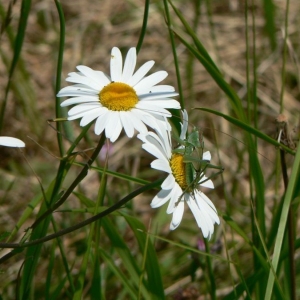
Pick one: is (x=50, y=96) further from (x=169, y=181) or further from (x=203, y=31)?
(x=169, y=181)

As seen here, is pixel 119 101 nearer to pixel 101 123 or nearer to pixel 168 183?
pixel 101 123

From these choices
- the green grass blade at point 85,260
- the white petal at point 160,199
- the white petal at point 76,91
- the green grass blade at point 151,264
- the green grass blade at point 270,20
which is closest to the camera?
the white petal at point 160,199

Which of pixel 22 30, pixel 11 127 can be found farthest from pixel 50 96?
pixel 22 30

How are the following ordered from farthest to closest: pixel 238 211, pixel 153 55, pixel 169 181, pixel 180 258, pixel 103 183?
1. pixel 153 55
2. pixel 238 211
3. pixel 180 258
4. pixel 103 183
5. pixel 169 181

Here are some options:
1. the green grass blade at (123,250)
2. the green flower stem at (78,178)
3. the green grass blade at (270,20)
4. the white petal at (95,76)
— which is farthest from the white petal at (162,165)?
the green grass blade at (270,20)

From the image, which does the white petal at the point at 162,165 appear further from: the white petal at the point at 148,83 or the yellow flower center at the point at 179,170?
the white petal at the point at 148,83

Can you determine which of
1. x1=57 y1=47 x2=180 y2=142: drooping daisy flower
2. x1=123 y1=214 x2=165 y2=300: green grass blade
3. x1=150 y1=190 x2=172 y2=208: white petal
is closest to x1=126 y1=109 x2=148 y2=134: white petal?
x1=57 y1=47 x2=180 y2=142: drooping daisy flower
